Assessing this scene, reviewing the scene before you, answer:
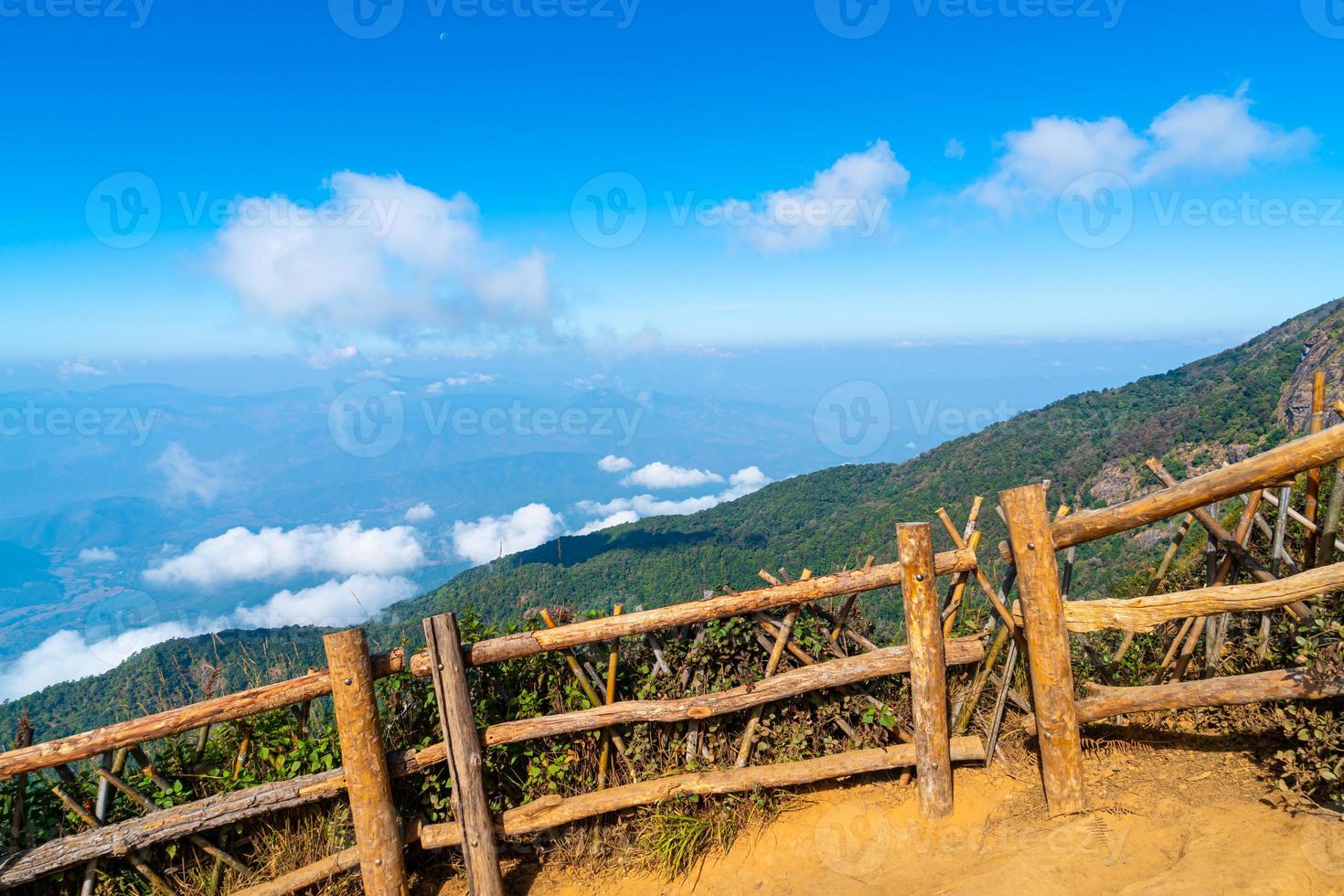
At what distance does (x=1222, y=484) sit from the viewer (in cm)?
312

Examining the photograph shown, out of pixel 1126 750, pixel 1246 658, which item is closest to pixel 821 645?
pixel 1126 750

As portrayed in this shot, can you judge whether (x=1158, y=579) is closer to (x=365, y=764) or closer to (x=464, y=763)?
(x=464, y=763)

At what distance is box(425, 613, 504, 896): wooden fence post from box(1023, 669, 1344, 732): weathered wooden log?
3.59 metres

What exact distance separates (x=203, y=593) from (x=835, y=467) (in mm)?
205018

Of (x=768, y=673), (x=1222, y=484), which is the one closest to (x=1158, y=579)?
(x=1222, y=484)

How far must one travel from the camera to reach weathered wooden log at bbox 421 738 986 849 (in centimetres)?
407

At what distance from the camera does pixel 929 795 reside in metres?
3.97

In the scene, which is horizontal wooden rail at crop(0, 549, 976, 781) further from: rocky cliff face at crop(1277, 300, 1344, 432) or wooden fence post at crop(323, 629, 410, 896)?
rocky cliff face at crop(1277, 300, 1344, 432)

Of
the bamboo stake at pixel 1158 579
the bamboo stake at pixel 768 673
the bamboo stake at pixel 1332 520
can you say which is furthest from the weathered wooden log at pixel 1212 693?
the bamboo stake at pixel 768 673

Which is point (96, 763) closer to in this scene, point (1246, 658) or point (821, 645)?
point (821, 645)

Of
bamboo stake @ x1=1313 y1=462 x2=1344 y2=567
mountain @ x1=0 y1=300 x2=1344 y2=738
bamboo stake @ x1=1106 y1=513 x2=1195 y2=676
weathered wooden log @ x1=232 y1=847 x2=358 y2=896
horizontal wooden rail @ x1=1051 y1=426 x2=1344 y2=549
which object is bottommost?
mountain @ x1=0 y1=300 x2=1344 y2=738

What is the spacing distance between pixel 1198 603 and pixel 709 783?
9.72ft

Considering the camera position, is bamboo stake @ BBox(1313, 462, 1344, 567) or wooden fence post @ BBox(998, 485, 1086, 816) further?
bamboo stake @ BBox(1313, 462, 1344, 567)

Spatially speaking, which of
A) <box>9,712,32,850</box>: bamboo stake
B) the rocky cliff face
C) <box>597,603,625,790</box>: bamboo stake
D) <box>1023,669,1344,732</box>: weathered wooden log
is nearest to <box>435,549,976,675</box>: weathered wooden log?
<box>597,603,625,790</box>: bamboo stake
